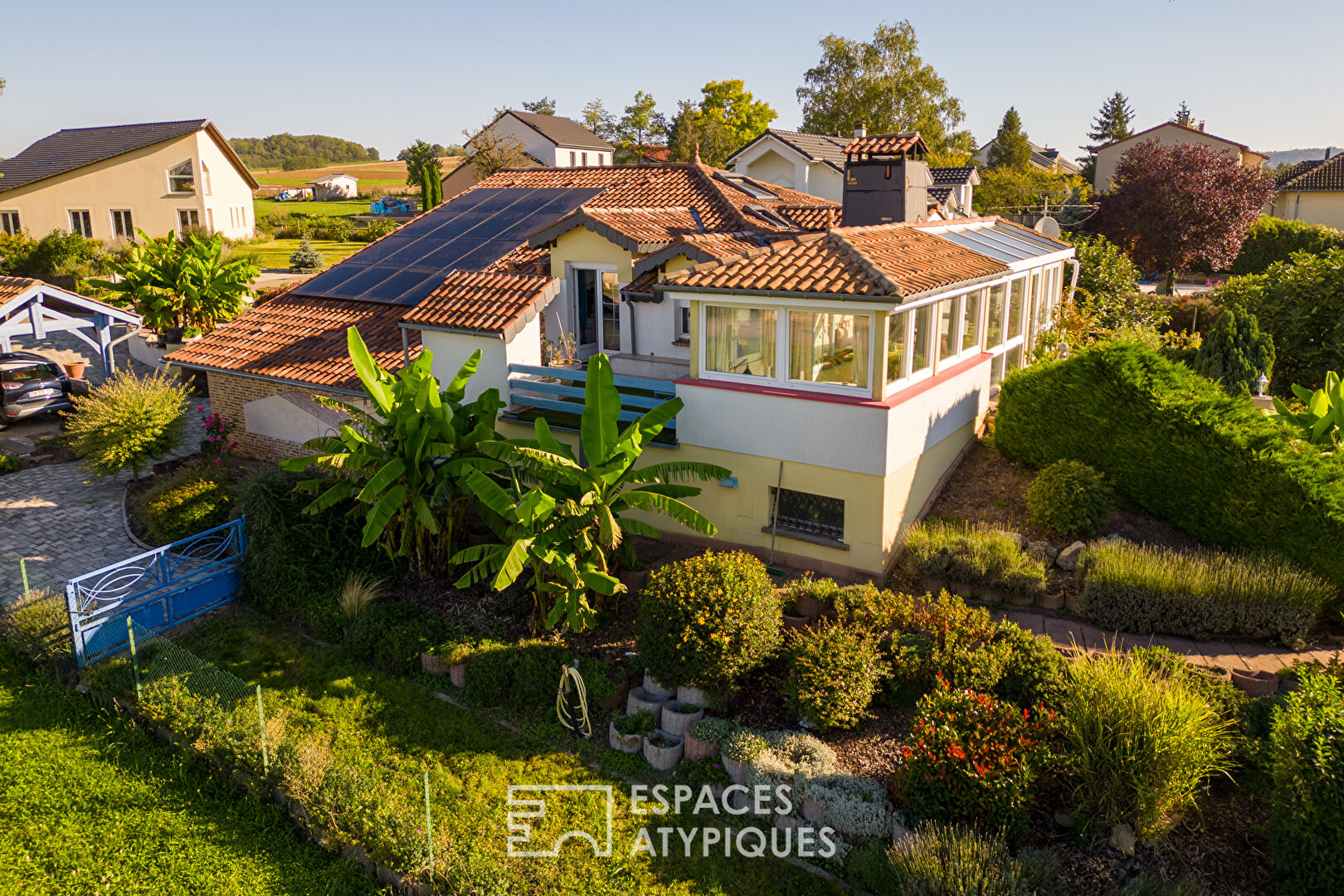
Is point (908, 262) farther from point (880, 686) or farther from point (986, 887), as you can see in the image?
point (986, 887)

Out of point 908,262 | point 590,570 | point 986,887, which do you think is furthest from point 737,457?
point 986,887

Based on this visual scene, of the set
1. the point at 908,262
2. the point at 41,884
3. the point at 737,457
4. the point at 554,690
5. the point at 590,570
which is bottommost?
the point at 41,884

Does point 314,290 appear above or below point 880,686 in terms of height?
above

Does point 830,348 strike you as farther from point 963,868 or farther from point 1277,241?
point 1277,241

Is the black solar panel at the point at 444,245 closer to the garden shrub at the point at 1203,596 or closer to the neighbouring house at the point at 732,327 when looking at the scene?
the neighbouring house at the point at 732,327

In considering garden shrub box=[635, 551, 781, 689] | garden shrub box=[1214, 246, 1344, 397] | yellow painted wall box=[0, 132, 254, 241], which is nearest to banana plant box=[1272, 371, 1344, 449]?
garden shrub box=[635, 551, 781, 689]

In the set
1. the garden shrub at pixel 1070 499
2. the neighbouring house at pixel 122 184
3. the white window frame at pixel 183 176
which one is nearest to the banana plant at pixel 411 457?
the garden shrub at pixel 1070 499

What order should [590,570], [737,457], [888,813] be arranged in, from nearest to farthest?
[888,813]
[590,570]
[737,457]
